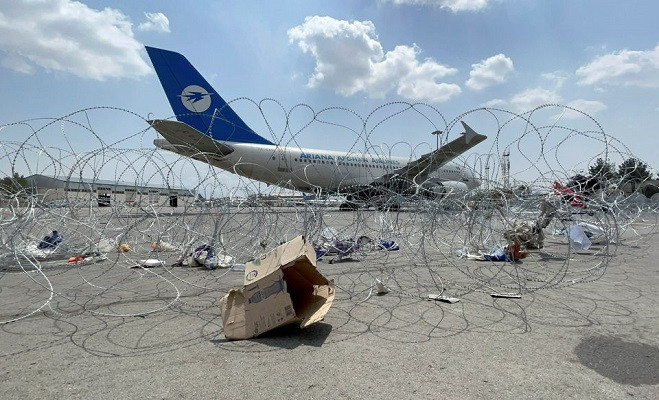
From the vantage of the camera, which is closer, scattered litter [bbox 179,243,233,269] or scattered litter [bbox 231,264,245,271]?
scattered litter [bbox 231,264,245,271]

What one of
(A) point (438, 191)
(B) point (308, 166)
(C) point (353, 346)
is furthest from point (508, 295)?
(B) point (308, 166)

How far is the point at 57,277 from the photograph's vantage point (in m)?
5.77

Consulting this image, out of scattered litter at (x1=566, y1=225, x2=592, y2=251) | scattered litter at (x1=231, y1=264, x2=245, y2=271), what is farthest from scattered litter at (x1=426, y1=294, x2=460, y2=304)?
scattered litter at (x1=566, y1=225, x2=592, y2=251)

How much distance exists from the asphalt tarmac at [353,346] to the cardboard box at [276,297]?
5.3 inches

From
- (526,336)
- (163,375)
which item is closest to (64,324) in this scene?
(163,375)

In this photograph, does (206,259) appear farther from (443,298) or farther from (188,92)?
(188,92)

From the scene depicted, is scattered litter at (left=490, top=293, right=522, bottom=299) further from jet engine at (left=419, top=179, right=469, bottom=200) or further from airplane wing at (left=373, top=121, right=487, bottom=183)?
airplane wing at (left=373, top=121, right=487, bottom=183)

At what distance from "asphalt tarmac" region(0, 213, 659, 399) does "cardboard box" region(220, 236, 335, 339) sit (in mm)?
135

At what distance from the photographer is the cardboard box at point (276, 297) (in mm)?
3127

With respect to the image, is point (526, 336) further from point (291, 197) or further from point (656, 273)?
point (656, 273)

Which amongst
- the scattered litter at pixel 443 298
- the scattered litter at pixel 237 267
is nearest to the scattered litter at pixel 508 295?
the scattered litter at pixel 443 298

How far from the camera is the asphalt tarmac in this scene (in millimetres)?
2309

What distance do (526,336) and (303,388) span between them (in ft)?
6.42

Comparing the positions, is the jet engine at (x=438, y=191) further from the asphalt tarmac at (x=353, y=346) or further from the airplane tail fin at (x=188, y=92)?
the airplane tail fin at (x=188, y=92)
